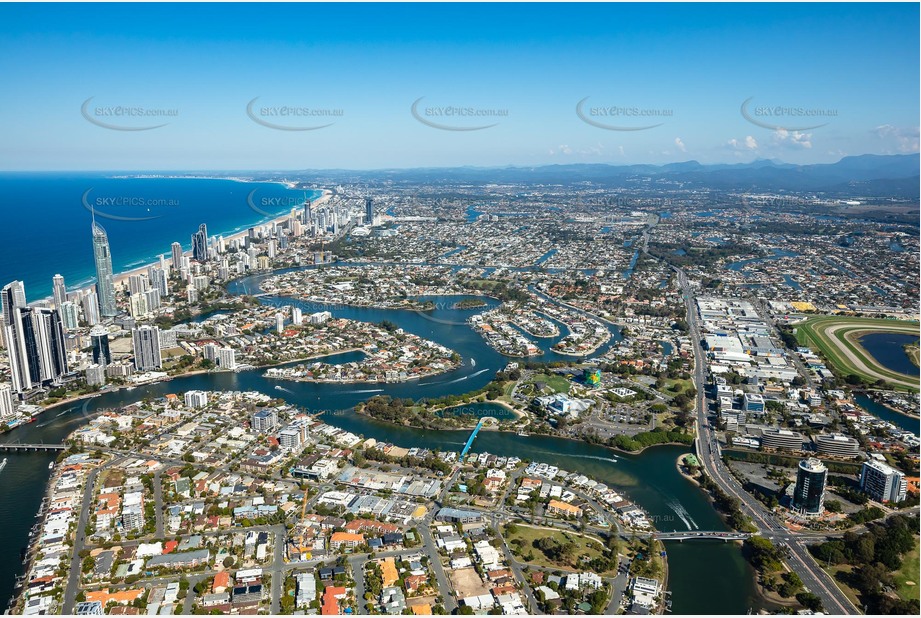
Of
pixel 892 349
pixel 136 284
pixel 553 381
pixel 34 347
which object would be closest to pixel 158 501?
pixel 34 347

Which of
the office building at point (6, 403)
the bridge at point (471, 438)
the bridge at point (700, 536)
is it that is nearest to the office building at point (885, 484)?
the bridge at point (700, 536)

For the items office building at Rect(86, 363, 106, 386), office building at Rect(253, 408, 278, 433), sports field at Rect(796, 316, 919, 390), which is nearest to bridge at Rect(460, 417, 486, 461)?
office building at Rect(253, 408, 278, 433)

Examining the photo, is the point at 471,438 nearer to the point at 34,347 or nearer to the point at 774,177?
the point at 34,347

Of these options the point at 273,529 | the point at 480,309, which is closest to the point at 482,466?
the point at 273,529

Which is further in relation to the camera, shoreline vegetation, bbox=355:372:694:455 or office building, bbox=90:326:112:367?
office building, bbox=90:326:112:367

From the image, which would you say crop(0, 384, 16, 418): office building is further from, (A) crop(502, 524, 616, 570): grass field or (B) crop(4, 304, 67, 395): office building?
(A) crop(502, 524, 616, 570): grass field

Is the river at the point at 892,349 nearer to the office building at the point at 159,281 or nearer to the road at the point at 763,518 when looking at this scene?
the road at the point at 763,518
